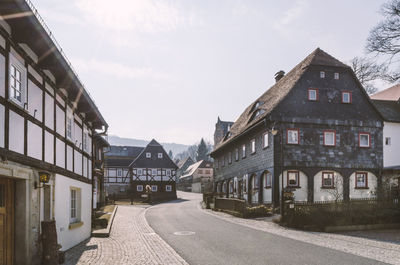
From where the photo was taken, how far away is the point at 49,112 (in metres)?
10.9

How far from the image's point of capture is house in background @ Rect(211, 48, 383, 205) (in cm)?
2853

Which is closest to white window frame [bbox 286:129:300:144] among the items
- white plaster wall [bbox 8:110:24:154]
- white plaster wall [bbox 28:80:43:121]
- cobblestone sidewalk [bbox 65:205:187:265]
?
cobblestone sidewalk [bbox 65:205:187:265]

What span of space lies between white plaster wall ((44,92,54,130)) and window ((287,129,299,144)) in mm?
20259

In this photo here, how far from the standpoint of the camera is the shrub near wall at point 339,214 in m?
19.4

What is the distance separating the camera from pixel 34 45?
9.11m

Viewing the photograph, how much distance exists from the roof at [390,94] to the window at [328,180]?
10.8 m

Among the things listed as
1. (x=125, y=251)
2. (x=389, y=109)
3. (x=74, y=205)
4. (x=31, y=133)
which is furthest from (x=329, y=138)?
(x=31, y=133)

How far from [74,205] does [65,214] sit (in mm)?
2226

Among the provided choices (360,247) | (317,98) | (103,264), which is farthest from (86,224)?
(317,98)

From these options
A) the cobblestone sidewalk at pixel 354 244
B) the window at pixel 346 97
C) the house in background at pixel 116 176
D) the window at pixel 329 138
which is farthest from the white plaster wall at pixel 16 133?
the house in background at pixel 116 176

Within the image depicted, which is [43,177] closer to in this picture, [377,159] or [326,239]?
[326,239]

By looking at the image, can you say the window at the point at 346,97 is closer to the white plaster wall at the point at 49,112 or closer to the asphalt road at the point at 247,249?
the asphalt road at the point at 247,249

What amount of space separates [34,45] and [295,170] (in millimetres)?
22600

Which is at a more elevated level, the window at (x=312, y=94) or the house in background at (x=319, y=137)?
the window at (x=312, y=94)
